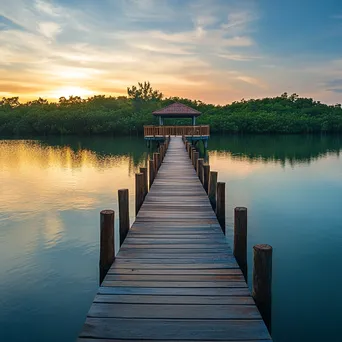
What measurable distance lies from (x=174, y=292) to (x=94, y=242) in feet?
20.6

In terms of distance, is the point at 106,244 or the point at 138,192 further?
the point at 138,192

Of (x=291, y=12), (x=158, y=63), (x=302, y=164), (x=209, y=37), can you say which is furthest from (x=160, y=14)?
(x=302, y=164)

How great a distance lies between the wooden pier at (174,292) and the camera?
10.6 ft

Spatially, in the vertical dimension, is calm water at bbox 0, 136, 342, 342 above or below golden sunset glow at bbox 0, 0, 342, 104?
below

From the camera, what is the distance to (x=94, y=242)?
9820 millimetres

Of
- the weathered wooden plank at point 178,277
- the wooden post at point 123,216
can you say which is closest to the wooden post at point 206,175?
the wooden post at point 123,216

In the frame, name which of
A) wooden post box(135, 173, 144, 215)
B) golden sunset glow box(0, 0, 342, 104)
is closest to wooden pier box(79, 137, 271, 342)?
wooden post box(135, 173, 144, 215)

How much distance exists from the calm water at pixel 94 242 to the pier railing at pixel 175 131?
8983mm

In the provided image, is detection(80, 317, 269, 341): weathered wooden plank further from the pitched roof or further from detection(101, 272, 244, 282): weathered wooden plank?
the pitched roof

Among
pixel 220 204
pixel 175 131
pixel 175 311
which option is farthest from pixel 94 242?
pixel 175 131

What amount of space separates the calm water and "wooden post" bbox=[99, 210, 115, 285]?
5.31ft

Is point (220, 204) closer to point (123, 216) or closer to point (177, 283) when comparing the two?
point (123, 216)

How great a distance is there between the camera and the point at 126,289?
4094 millimetres

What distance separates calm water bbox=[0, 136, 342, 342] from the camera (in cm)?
592
